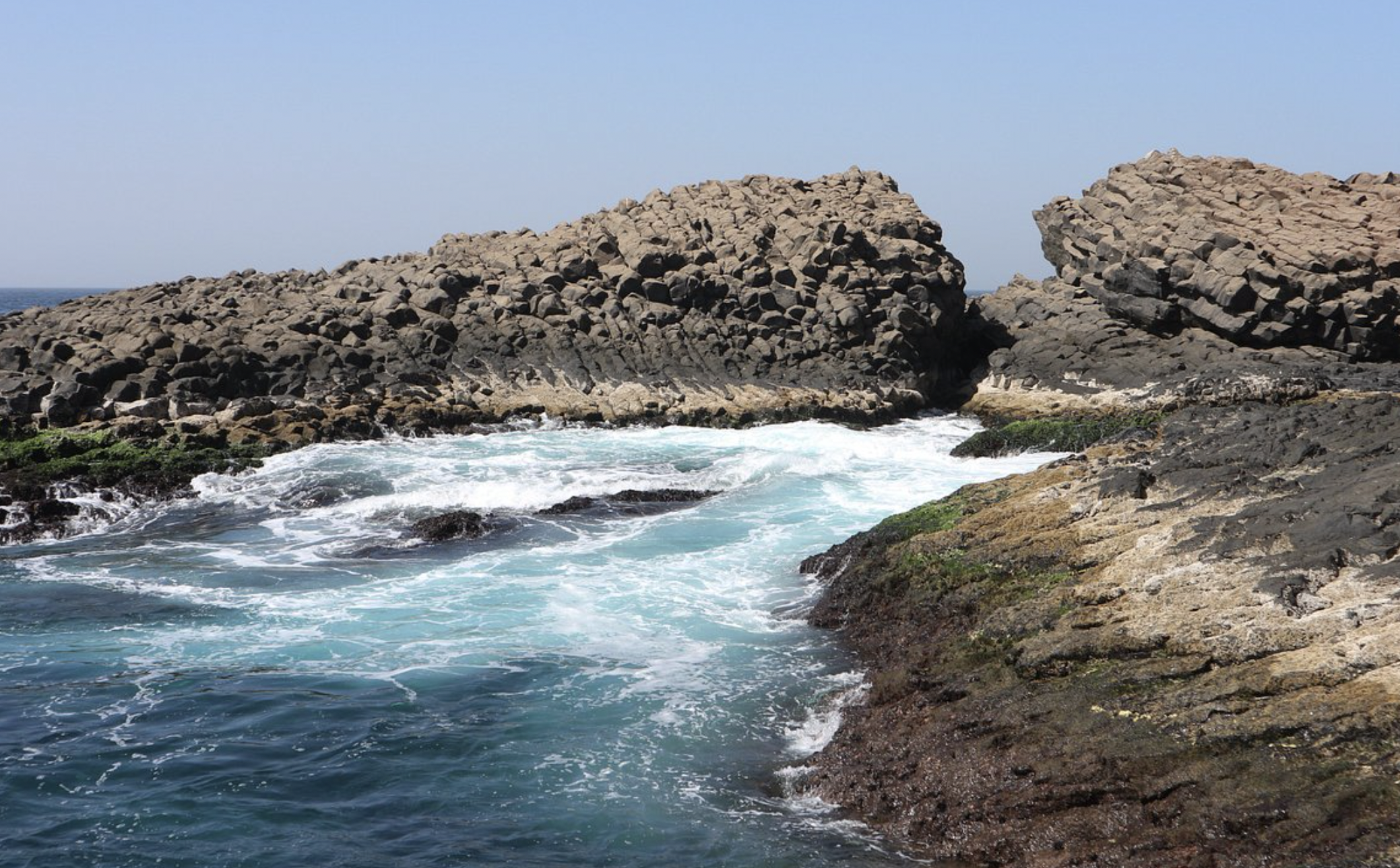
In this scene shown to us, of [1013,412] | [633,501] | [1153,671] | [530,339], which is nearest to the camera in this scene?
[1153,671]

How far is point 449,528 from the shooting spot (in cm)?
2580

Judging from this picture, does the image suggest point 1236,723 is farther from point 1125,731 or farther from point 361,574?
point 361,574

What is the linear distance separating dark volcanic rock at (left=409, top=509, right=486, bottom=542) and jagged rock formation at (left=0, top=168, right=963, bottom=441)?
10.9 meters

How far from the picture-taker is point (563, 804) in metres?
12.6

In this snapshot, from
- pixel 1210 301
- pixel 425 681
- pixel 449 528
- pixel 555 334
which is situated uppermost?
pixel 1210 301

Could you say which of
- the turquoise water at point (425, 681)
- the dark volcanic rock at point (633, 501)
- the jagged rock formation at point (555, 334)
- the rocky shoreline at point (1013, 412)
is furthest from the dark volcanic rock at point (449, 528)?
the jagged rock formation at point (555, 334)

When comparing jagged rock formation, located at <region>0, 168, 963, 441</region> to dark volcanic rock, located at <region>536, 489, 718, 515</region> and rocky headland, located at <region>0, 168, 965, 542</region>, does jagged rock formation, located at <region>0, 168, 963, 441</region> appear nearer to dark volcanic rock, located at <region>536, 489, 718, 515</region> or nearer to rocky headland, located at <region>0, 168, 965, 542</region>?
rocky headland, located at <region>0, 168, 965, 542</region>

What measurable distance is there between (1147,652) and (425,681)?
922 centimetres

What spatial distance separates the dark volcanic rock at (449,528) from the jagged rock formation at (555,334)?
10.9m

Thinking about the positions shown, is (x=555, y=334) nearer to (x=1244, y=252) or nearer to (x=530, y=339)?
(x=530, y=339)

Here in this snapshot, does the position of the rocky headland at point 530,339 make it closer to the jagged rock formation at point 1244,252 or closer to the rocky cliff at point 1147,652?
the jagged rock formation at point 1244,252

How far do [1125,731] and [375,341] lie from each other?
1382 inches

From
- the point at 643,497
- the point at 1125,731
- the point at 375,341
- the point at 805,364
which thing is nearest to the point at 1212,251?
the point at 805,364

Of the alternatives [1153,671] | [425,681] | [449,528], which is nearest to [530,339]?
[449,528]
